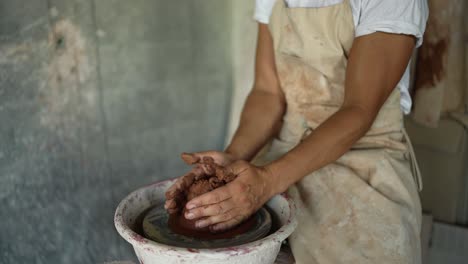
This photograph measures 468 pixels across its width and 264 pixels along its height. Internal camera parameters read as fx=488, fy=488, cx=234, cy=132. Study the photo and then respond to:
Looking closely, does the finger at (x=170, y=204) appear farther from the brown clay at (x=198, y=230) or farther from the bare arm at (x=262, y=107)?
the bare arm at (x=262, y=107)

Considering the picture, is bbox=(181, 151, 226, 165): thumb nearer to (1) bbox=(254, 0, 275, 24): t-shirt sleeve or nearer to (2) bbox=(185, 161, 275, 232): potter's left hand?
(2) bbox=(185, 161, 275, 232): potter's left hand

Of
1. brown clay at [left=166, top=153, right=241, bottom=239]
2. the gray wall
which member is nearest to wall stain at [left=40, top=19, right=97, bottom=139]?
the gray wall

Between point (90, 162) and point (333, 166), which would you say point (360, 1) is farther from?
point (90, 162)

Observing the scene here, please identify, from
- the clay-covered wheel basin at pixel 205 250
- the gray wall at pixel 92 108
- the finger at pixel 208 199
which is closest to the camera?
the clay-covered wheel basin at pixel 205 250

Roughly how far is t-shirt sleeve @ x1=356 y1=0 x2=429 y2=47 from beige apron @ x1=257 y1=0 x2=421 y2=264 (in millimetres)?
72

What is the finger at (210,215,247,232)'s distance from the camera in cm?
132

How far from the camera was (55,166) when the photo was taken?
1968 millimetres

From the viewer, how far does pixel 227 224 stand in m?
1.33

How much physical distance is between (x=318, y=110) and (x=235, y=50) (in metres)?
1.20

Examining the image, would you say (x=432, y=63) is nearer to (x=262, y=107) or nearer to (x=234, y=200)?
(x=262, y=107)

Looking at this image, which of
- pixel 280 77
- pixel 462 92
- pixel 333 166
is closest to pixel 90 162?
pixel 280 77

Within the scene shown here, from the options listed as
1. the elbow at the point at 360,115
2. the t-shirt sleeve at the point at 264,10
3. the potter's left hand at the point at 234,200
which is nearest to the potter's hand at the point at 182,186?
the potter's left hand at the point at 234,200

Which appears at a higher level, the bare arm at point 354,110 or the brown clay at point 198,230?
the bare arm at point 354,110

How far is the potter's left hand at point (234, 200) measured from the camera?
4.18ft
